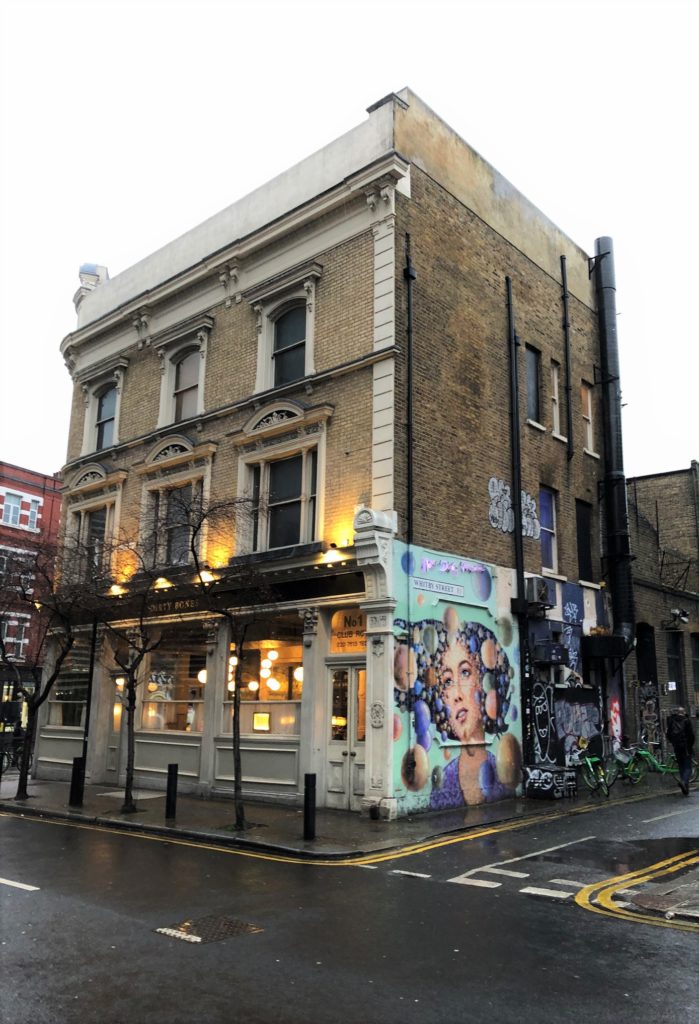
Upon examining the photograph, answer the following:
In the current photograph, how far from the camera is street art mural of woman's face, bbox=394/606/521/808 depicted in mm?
14789

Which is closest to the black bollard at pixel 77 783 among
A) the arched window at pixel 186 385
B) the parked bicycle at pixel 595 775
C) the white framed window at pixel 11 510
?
the arched window at pixel 186 385

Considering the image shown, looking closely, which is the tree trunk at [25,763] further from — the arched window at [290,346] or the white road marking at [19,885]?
the arched window at [290,346]

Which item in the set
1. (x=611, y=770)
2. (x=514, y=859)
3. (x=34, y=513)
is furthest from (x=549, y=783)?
(x=34, y=513)

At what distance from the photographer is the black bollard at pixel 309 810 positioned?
1180 centimetres

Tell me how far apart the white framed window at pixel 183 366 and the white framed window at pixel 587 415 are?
1016 cm

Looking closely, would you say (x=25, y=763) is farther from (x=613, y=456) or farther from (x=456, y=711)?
(x=613, y=456)

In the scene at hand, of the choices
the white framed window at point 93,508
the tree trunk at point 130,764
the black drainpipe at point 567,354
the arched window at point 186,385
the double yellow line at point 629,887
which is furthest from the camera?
the white framed window at point 93,508

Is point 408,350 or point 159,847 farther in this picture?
point 408,350

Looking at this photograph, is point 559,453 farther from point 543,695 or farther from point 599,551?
point 543,695

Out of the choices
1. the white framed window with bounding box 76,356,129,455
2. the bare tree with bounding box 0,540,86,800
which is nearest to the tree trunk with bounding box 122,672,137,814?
the bare tree with bounding box 0,540,86,800

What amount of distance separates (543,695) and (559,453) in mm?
6222

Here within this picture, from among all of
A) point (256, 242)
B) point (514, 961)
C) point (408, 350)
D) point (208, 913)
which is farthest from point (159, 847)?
point (256, 242)

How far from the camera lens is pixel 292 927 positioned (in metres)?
7.32

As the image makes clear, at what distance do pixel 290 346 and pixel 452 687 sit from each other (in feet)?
27.0
